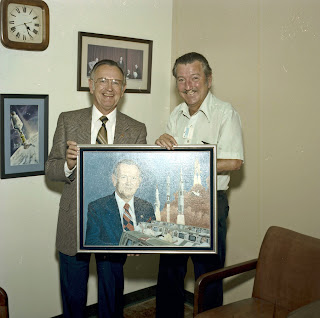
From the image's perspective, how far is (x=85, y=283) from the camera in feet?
9.66

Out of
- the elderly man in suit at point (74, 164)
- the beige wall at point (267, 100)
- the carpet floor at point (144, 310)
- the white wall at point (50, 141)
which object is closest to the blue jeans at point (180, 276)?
the elderly man in suit at point (74, 164)

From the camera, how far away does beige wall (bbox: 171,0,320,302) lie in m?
3.13

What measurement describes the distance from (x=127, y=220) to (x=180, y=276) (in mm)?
822

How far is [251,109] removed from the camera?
349 centimetres

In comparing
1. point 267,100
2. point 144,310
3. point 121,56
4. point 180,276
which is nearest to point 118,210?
point 180,276

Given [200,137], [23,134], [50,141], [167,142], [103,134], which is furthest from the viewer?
[50,141]

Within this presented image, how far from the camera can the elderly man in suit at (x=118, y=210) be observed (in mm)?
2604

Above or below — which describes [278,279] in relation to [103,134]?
below

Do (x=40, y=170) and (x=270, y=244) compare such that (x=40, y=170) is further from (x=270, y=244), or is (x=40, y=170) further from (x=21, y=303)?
(x=270, y=244)

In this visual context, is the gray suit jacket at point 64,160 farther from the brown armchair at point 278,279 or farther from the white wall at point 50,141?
the brown armchair at point 278,279

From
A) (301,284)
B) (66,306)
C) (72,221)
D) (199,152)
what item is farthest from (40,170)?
(301,284)

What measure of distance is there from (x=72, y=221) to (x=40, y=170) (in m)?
0.78

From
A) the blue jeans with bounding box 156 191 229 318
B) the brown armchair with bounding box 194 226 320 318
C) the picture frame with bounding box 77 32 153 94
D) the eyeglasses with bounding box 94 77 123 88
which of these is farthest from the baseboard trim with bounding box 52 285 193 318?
the eyeglasses with bounding box 94 77 123 88

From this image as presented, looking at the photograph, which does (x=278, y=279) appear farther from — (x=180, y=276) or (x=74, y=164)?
(x=74, y=164)
